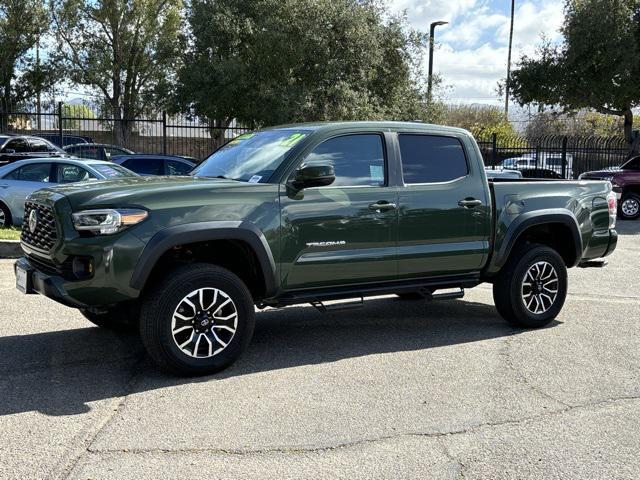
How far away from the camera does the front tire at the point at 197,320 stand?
4973mm

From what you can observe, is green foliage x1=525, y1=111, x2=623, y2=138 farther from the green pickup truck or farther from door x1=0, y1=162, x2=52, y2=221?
the green pickup truck

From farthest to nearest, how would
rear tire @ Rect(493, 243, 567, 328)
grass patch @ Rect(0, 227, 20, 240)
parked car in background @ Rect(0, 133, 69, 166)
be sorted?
parked car in background @ Rect(0, 133, 69, 166), grass patch @ Rect(0, 227, 20, 240), rear tire @ Rect(493, 243, 567, 328)

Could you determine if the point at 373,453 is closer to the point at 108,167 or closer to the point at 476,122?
the point at 108,167

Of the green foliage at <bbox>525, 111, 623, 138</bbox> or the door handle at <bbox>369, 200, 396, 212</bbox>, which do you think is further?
the green foliage at <bbox>525, 111, 623, 138</bbox>

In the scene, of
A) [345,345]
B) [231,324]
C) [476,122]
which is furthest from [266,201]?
[476,122]

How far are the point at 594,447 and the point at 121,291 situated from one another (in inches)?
125

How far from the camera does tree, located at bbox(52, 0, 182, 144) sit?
1218 inches

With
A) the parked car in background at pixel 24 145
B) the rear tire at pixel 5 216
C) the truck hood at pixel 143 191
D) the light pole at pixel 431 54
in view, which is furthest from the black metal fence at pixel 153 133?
the truck hood at pixel 143 191

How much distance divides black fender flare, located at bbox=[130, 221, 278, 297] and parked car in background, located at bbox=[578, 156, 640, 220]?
15554 mm

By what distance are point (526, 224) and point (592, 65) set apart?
18.5 m

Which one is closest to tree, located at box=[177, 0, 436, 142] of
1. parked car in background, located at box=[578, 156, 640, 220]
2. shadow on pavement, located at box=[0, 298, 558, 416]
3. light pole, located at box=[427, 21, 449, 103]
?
light pole, located at box=[427, 21, 449, 103]

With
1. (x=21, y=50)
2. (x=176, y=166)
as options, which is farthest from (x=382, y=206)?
(x=21, y=50)

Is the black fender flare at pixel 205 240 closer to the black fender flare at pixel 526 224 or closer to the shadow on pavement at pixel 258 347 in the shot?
the shadow on pavement at pixel 258 347

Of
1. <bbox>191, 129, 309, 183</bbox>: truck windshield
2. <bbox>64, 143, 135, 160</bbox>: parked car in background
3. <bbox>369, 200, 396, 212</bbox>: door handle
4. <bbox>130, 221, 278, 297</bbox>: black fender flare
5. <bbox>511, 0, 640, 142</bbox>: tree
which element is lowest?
<bbox>130, 221, 278, 297</bbox>: black fender flare
